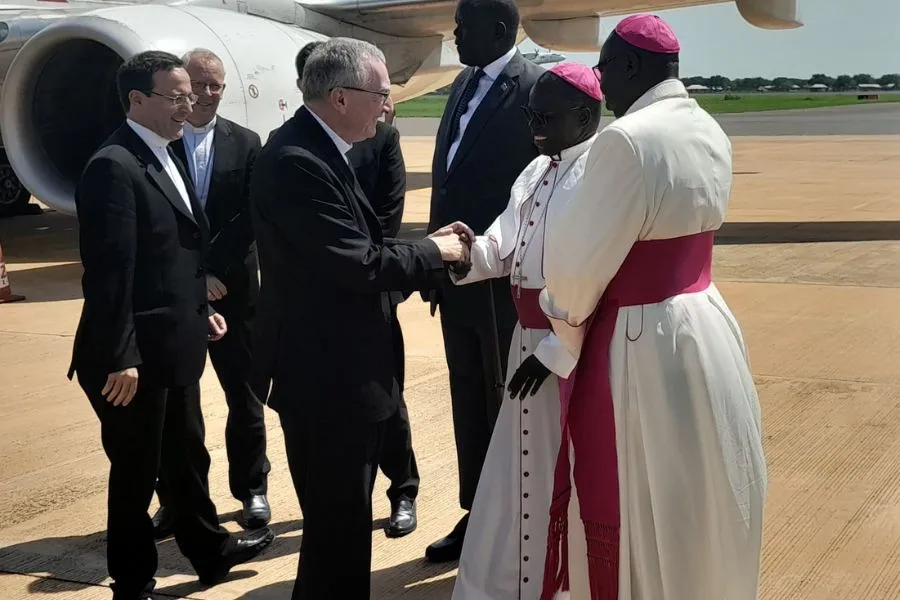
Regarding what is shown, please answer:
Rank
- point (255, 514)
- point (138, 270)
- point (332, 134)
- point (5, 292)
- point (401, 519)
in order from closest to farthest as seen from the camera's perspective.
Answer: point (332, 134)
point (138, 270)
point (401, 519)
point (255, 514)
point (5, 292)

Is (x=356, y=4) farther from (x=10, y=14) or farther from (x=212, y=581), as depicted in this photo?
(x=212, y=581)

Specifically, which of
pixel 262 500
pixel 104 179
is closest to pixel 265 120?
pixel 262 500

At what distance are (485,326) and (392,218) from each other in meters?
0.81

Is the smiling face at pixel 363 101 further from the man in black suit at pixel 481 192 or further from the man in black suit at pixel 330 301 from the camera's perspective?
the man in black suit at pixel 481 192

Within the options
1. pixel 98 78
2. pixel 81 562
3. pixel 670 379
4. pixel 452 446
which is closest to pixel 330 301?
pixel 670 379

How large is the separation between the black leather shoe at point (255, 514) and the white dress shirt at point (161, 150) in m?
1.28

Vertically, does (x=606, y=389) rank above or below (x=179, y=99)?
below

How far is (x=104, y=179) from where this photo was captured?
334 centimetres

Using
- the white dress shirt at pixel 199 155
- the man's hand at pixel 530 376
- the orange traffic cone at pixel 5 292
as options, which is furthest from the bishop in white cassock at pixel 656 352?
the orange traffic cone at pixel 5 292

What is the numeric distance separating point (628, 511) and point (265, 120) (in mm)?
6716

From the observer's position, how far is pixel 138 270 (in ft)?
11.4

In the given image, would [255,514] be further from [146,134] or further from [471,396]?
[146,134]

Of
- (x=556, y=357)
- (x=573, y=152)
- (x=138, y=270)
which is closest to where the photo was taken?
(x=556, y=357)

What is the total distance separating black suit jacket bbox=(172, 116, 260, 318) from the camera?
4469 mm
